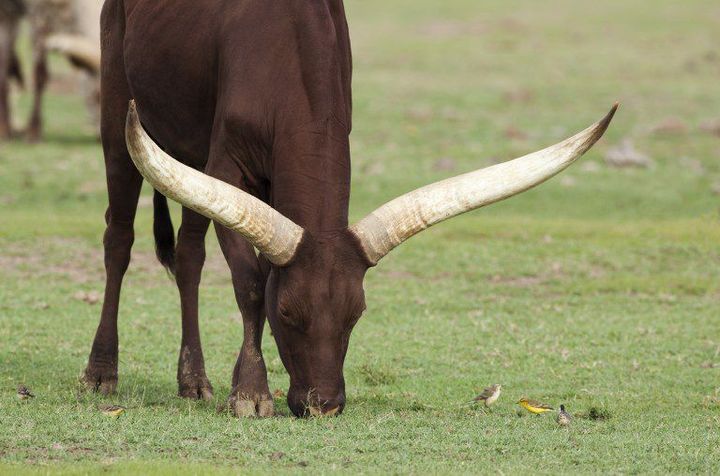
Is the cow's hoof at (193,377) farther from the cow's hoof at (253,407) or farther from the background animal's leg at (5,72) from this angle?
the background animal's leg at (5,72)

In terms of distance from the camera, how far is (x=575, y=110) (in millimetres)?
22766

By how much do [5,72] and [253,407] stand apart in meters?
15.0

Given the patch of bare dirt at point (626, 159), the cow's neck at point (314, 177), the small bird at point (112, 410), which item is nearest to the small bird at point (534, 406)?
the cow's neck at point (314, 177)

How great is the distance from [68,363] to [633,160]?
34.9 ft

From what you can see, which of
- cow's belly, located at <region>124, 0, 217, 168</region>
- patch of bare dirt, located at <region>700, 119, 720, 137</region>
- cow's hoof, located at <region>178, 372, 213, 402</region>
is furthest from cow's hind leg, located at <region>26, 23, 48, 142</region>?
cow's hoof, located at <region>178, 372, 213, 402</region>

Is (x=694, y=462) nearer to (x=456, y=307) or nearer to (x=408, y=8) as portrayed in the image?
(x=456, y=307)

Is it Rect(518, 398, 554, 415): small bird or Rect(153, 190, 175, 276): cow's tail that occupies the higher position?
Rect(153, 190, 175, 276): cow's tail

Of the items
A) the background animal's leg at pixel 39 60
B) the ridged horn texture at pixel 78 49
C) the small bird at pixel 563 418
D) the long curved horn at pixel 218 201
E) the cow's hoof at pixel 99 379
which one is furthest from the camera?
the background animal's leg at pixel 39 60

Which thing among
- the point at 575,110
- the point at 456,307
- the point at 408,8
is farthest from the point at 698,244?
the point at 408,8

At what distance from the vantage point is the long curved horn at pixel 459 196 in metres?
6.47

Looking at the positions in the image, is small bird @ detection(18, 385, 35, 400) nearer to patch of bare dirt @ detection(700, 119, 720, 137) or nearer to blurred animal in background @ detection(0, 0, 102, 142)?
blurred animal in background @ detection(0, 0, 102, 142)

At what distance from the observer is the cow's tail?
8.83 m

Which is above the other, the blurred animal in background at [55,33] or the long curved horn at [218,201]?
the blurred animal in background at [55,33]

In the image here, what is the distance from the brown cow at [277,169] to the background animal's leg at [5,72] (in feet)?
42.7
